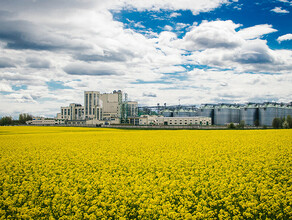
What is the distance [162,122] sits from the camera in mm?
129750

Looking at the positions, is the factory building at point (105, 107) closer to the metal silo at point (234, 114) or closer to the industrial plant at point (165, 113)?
the industrial plant at point (165, 113)

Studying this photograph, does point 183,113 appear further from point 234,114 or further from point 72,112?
point 72,112

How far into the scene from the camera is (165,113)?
161 metres

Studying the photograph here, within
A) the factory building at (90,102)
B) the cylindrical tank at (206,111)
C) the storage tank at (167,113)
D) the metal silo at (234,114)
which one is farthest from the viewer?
the storage tank at (167,113)

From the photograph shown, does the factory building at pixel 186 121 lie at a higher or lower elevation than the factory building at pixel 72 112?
lower

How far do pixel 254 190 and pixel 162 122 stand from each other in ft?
395

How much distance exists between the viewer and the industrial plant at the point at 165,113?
415 feet

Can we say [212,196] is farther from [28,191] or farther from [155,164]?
[28,191]

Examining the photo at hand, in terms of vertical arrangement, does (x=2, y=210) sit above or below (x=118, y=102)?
below

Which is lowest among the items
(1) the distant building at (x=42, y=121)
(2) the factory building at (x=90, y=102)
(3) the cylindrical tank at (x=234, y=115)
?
(1) the distant building at (x=42, y=121)

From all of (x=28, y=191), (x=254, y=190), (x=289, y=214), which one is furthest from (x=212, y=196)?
(x=28, y=191)

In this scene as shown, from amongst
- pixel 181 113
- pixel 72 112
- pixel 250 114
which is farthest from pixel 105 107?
pixel 250 114

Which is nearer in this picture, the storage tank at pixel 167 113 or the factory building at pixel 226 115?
the factory building at pixel 226 115

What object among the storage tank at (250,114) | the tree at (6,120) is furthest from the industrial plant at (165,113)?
the tree at (6,120)
